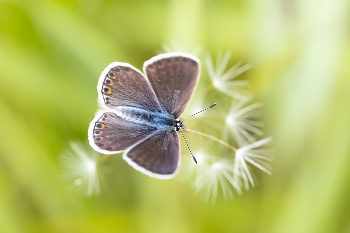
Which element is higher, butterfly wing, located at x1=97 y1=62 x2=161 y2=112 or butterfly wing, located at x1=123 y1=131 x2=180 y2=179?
butterfly wing, located at x1=97 y1=62 x2=161 y2=112

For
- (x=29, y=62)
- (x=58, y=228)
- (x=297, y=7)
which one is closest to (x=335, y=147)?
(x=297, y=7)

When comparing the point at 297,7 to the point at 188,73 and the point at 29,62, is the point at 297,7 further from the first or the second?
the point at 29,62

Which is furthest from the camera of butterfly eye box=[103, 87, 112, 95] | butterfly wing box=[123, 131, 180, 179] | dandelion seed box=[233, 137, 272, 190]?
dandelion seed box=[233, 137, 272, 190]

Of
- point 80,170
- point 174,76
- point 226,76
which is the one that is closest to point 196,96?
point 226,76

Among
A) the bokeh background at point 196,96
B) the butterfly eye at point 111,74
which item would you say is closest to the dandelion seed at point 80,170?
the bokeh background at point 196,96

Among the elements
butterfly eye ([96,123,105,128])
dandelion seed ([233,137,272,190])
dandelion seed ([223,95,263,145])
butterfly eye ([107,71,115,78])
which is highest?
butterfly eye ([107,71,115,78])

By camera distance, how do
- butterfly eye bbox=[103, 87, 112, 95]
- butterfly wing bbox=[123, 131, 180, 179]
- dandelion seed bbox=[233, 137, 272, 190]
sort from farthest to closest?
dandelion seed bbox=[233, 137, 272, 190] → butterfly eye bbox=[103, 87, 112, 95] → butterfly wing bbox=[123, 131, 180, 179]

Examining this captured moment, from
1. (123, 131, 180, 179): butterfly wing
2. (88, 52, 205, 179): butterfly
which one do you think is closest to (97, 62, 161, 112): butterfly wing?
(88, 52, 205, 179): butterfly

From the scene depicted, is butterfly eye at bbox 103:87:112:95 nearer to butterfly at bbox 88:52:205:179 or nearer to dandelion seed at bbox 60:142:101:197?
butterfly at bbox 88:52:205:179
